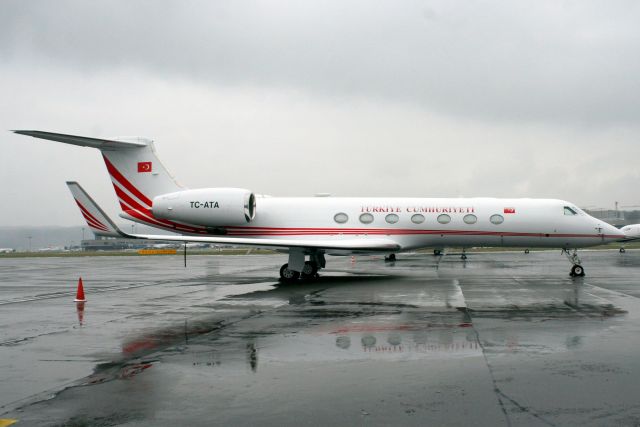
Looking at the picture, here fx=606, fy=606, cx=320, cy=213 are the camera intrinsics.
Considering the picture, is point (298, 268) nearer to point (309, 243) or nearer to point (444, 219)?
point (309, 243)

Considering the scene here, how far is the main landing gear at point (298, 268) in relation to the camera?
67.9 feet

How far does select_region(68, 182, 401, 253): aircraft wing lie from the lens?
62.0 ft

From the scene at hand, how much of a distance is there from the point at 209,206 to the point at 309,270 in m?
4.26

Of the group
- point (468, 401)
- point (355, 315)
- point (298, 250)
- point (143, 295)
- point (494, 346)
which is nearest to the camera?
point (468, 401)

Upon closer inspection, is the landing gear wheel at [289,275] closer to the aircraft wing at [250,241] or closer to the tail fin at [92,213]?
the aircraft wing at [250,241]

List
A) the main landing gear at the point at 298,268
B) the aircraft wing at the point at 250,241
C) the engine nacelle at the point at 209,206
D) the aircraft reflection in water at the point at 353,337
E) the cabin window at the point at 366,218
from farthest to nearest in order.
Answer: the cabin window at the point at 366,218
the engine nacelle at the point at 209,206
the main landing gear at the point at 298,268
the aircraft wing at the point at 250,241
the aircraft reflection in water at the point at 353,337

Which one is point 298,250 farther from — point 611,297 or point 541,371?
point 541,371

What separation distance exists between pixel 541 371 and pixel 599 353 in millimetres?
1472

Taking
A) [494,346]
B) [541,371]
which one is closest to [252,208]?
[494,346]

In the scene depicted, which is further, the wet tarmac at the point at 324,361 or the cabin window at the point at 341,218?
the cabin window at the point at 341,218

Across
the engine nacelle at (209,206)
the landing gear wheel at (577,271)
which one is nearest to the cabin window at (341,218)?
the engine nacelle at (209,206)

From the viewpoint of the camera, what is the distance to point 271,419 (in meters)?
5.17

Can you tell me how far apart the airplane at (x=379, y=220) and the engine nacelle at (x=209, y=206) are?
0.12 ft

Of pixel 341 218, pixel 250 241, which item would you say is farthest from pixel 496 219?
pixel 250 241
